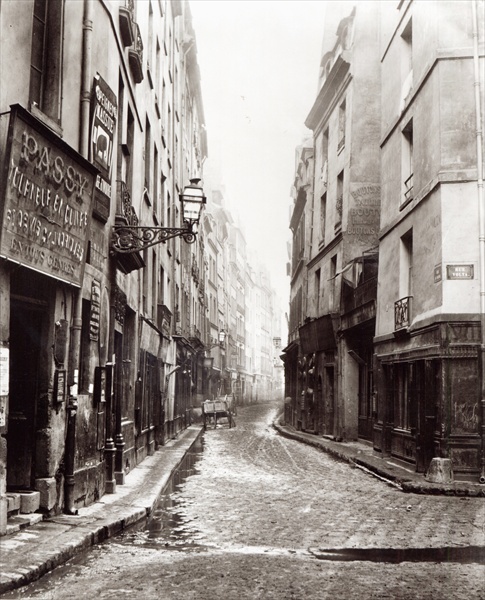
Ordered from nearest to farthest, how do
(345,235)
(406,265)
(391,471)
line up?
(391,471) → (406,265) → (345,235)

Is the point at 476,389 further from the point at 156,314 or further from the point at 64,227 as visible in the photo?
the point at 156,314

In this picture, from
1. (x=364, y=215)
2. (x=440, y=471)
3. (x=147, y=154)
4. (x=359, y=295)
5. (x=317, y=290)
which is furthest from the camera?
(x=317, y=290)

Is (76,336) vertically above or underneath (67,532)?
above

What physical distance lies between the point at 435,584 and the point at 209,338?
39.6 metres

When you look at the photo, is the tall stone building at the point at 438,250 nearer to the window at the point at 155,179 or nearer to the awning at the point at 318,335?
the window at the point at 155,179

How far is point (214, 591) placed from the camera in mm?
5398

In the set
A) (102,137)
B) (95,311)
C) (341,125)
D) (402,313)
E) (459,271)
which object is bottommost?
(95,311)

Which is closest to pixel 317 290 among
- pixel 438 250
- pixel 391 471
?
pixel 438 250

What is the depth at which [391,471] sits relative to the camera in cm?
1366

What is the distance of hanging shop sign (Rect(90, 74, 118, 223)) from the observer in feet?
31.0

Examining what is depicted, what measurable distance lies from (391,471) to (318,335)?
477 inches

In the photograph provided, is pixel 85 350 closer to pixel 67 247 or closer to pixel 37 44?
pixel 67 247

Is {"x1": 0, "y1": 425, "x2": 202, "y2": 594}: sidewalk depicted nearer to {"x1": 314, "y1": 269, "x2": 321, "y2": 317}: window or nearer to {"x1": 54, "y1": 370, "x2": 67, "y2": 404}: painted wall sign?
{"x1": 54, "y1": 370, "x2": 67, "y2": 404}: painted wall sign

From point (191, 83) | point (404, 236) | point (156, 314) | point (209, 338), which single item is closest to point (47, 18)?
point (404, 236)
